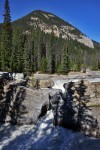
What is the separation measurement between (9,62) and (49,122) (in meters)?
57.5

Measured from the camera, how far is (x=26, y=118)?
1129 inches

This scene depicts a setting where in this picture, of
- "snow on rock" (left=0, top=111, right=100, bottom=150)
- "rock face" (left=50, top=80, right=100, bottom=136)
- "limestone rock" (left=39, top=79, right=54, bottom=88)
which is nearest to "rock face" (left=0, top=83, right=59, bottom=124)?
"snow on rock" (left=0, top=111, right=100, bottom=150)

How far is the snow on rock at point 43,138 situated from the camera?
23592mm

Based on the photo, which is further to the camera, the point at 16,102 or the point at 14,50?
the point at 14,50

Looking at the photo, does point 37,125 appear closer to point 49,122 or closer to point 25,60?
point 49,122

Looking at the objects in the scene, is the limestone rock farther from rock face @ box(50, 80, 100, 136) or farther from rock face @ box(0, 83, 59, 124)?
rock face @ box(0, 83, 59, 124)

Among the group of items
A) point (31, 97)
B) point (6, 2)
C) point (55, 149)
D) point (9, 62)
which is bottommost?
point (55, 149)

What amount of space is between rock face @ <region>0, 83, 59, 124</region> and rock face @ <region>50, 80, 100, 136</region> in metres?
1.63

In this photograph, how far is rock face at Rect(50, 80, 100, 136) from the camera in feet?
87.0

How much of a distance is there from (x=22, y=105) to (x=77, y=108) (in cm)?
565

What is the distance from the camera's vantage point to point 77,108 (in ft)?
91.9

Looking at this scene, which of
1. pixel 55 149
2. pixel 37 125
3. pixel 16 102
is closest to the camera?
pixel 55 149

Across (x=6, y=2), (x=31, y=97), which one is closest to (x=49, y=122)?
(x=31, y=97)

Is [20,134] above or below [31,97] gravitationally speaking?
below
